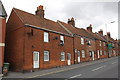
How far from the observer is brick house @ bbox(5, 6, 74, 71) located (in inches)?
683

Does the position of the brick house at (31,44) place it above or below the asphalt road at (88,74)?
above

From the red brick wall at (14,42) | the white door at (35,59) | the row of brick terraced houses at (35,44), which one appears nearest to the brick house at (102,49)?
the row of brick terraced houses at (35,44)

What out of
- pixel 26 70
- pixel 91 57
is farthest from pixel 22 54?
pixel 91 57

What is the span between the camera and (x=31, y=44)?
58.7 ft

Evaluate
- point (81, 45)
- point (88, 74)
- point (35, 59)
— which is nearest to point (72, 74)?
point (88, 74)

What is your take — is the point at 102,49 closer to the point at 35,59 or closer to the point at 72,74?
the point at 35,59

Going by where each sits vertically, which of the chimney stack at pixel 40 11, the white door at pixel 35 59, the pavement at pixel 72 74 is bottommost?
the pavement at pixel 72 74

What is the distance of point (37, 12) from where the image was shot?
2381cm

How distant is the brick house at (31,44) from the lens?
17.4 metres

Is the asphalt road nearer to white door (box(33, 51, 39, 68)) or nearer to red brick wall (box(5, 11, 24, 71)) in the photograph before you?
white door (box(33, 51, 39, 68))

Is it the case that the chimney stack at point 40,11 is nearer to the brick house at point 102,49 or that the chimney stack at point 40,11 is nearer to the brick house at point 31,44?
the brick house at point 31,44

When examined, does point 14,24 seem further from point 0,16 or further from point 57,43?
point 57,43

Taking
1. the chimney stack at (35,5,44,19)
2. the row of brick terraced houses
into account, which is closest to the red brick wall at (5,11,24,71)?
the row of brick terraced houses

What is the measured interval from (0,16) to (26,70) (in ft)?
23.9
